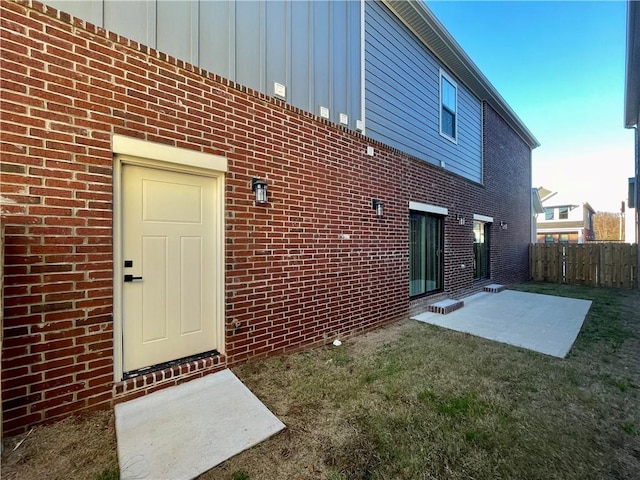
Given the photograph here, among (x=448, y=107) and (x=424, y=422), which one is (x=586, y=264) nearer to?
(x=448, y=107)

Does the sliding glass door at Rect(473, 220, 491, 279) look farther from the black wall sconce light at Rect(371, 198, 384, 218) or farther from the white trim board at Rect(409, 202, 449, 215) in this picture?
the black wall sconce light at Rect(371, 198, 384, 218)

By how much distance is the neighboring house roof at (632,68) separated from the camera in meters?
5.49

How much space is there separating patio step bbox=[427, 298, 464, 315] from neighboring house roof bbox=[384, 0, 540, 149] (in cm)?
590

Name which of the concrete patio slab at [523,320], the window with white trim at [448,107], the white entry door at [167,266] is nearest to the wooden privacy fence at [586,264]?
the concrete patio slab at [523,320]

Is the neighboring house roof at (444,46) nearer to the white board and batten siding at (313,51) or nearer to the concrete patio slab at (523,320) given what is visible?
the white board and batten siding at (313,51)

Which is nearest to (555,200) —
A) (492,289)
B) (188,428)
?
(492,289)

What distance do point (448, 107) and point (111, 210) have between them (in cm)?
783

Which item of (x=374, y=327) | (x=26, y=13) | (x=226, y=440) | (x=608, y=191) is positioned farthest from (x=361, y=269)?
(x=608, y=191)

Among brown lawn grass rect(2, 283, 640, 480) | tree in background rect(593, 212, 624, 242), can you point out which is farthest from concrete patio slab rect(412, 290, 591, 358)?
tree in background rect(593, 212, 624, 242)

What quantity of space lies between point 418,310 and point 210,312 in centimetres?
435

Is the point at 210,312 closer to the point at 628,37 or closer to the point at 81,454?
the point at 81,454

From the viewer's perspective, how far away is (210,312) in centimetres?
314

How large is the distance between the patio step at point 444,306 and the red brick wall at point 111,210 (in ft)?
4.72

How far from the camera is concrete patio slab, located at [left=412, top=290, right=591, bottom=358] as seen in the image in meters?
4.20
